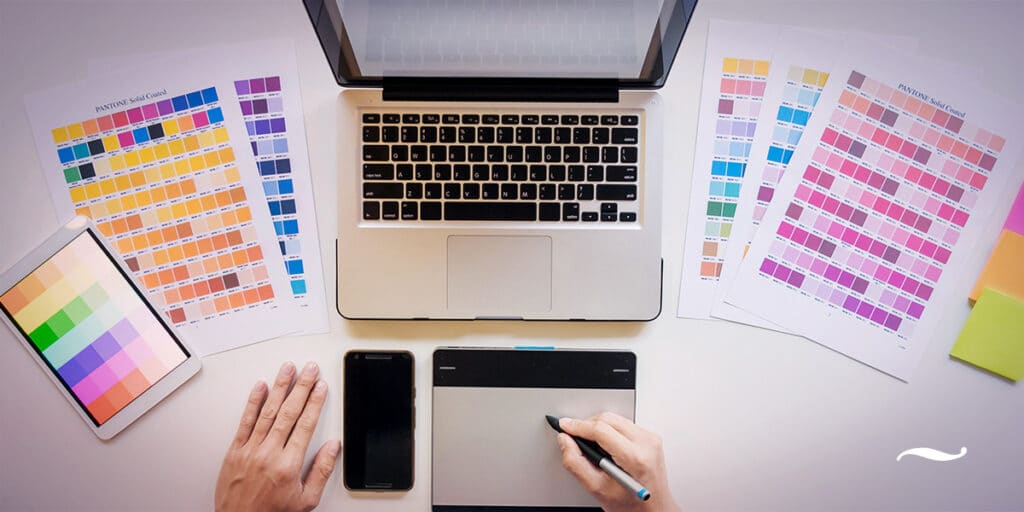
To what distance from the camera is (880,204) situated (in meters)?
0.91

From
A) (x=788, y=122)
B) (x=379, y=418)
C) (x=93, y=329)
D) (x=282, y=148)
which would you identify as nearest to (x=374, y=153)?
(x=282, y=148)

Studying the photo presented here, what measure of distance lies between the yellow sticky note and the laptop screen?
578mm

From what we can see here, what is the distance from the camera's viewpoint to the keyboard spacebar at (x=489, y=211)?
0.86 meters

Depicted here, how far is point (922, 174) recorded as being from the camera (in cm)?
92

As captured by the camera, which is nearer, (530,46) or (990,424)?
(530,46)

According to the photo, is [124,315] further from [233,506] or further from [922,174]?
[922,174]

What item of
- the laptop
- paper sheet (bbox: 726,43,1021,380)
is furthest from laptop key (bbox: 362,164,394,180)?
paper sheet (bbox: 726,43,1021,380)

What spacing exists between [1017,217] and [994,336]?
0.18 m

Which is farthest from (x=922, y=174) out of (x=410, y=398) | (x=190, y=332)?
(x=190, y=332)

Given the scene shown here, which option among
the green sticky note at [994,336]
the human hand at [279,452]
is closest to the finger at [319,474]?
the human hand at [279,452]

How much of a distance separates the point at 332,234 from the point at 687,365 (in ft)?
1.88

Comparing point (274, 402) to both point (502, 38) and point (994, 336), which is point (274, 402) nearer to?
point (502, 38)

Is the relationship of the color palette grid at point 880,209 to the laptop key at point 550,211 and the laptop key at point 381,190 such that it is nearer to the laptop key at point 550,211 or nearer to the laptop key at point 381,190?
the laptop key at point 550,211

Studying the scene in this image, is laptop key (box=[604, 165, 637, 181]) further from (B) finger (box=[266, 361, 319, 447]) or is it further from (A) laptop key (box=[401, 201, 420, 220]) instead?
(B) finger (box=[266, 361, 319, 447])
